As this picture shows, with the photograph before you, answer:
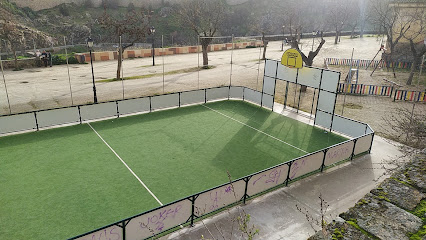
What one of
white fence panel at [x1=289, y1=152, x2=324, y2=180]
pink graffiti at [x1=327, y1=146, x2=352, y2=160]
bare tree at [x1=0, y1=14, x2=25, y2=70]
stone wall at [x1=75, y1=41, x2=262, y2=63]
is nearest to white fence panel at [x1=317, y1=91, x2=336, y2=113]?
pink graffiti at [x1=327, y1=146, x2=352, y2=160]

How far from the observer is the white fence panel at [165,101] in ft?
74.8

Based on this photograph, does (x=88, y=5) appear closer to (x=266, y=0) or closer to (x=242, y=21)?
(x=242, y=21)

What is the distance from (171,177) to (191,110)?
984 cm

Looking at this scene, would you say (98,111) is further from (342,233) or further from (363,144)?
(342,233)

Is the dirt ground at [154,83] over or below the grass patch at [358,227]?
below

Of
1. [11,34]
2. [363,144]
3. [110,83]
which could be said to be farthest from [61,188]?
[11,34]

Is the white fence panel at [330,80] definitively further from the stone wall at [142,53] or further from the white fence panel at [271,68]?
the stone wall at [142,53]

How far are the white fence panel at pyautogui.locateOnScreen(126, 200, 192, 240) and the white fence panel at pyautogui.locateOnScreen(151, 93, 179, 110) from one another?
1329 cm

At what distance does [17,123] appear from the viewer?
59.9 feet

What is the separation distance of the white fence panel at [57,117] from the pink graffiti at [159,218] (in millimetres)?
12628

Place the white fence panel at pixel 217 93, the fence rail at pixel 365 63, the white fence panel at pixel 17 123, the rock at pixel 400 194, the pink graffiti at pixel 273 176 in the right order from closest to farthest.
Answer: the rock at pixel 400 194 → the pink graffiti at pixel 273 176 → the white fence panel at pixel 17 123 → the white fence panel at pixel 217 93 → the fence rail at pixel 365 63

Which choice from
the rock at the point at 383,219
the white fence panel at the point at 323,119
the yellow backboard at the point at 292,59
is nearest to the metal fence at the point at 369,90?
the yellow backboard at the point at 292,59

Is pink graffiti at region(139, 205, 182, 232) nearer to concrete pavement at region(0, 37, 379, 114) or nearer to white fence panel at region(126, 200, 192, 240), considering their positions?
white fence panel at region(126, 200, 192, 240)

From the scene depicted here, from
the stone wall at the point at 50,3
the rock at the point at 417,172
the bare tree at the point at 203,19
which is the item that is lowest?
the rock at the point at 417,172
